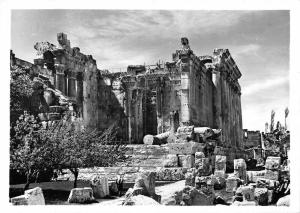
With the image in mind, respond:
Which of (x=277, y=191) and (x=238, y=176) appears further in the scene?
(x=238, y=176)

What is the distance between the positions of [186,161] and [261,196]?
5.33m

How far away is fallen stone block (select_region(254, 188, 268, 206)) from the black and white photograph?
28 millimetres

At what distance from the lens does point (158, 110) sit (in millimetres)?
27922

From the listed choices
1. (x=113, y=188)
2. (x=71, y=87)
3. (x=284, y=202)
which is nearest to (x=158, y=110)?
(x=71, y=87)

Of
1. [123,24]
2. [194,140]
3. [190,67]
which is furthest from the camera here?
[190,67]

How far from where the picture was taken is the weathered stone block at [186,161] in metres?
16.7

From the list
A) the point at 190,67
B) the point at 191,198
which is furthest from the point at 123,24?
the point at 190,67

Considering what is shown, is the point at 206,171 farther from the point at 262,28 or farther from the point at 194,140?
the point at 262,28

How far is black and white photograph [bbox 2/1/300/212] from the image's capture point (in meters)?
11.8

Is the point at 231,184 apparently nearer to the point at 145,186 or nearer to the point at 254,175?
the point at 254,175

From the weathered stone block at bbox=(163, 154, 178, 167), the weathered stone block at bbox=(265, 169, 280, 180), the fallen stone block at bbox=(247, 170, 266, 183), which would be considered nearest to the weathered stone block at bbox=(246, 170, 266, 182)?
the fallen stone block at bbox=(247, 170, 266, 183)

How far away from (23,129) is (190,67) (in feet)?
42.4

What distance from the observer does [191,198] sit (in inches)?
441

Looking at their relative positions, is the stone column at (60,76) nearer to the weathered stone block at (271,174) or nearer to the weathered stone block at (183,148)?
the weathered stone block at (183,148)
